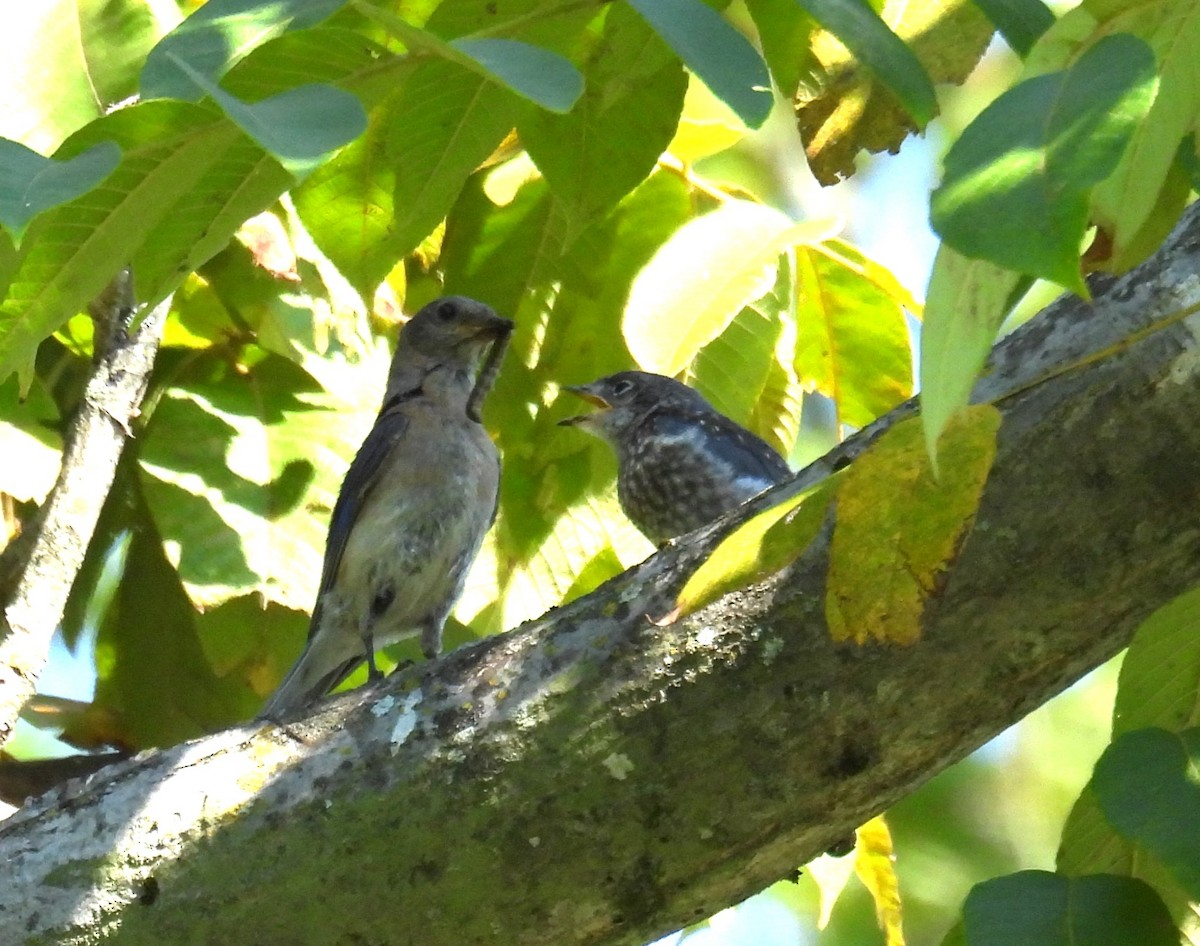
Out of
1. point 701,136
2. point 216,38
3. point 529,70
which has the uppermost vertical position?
point 701,136

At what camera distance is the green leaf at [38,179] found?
1628 millimetres

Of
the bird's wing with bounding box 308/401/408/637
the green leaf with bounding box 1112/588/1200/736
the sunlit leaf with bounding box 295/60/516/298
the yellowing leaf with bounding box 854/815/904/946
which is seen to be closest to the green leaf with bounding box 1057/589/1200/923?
the green leaf with bounding box 1112/588/1200/736

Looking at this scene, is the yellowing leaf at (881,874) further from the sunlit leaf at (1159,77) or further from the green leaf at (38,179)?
the green leaf at (38,179)

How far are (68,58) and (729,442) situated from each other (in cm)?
277

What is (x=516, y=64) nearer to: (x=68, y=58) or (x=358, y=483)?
(x=68, y=58)

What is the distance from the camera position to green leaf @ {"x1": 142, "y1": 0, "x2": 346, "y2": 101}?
186cm

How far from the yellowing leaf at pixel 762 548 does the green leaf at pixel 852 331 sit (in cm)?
208

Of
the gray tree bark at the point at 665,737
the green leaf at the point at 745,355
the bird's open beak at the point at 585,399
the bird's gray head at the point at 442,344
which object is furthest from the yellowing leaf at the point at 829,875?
the bird's gray head at the point at 442,344

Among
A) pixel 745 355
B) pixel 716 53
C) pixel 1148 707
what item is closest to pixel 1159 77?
pixel 716 53

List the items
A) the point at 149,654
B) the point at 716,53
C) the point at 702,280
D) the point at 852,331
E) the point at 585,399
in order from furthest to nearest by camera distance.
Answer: the point at 585,399 → the point at 149,654 → the point at 852,331 → the point at 702,280 → the point at 716,53

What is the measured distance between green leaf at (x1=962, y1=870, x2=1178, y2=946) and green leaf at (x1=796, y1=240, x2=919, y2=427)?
1782 mm

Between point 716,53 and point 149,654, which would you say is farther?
point 149,654

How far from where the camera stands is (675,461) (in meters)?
5.21

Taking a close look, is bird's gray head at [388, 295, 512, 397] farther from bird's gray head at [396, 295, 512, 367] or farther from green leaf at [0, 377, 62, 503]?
green leaf at [0, 377, 62, 503]
